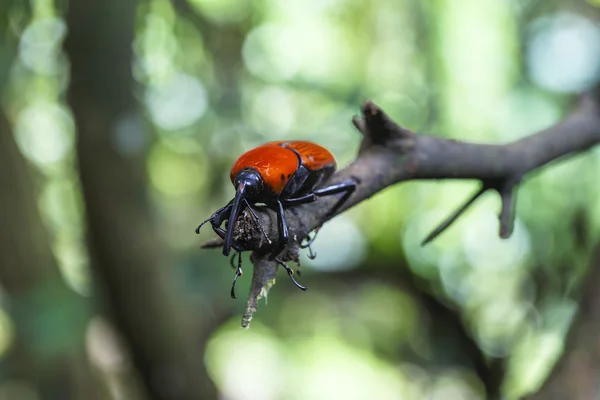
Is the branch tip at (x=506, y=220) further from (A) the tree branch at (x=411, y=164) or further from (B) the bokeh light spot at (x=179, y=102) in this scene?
(B) the bokeh light spot at (x=179, y=102)

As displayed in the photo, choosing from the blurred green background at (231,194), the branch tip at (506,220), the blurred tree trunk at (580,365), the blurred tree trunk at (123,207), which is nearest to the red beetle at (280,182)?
the branch tip at (506,220)

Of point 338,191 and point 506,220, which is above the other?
point 338,191

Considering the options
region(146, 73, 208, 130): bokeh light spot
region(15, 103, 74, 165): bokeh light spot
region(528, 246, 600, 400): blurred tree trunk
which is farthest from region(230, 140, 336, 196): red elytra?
region(15, 103, 74, 165): bokeh light spot

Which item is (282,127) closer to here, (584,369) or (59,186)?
(59,186)

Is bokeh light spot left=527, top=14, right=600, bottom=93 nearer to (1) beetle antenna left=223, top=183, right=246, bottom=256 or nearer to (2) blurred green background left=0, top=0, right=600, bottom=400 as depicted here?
(2) blurred green background left=0, top=0, right=600, bottom=400

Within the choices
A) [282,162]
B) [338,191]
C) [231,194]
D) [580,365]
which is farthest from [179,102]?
[338,191]

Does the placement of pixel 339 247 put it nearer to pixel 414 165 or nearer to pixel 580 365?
pixel 580 365
